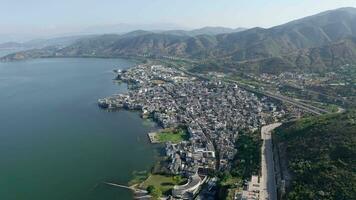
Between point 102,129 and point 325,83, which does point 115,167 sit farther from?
point 325,83

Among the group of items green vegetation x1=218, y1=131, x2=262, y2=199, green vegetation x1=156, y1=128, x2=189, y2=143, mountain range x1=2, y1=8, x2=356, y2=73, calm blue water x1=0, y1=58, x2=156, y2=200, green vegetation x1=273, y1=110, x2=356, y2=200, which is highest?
mountain range x1=2, y1=8, x2=356, y2=73

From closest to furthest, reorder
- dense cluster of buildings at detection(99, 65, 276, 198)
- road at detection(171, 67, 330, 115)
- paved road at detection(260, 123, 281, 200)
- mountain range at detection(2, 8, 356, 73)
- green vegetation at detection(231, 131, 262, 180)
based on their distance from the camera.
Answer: paved road at detection(260, 123, 281, 200)
green vegetation at detection(231, 131, 262, 180)
dense cluster of buildings at detection(99, 65, 276, 198)
road at detection(171, 67, 330, 115)
mountain range at detection(2, 8, 356, 73)

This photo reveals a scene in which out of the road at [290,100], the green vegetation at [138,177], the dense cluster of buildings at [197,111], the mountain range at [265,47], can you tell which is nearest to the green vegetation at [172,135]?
the dense cluster of buildings at [197,111]

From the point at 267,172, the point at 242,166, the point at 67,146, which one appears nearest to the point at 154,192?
the point at 242,166

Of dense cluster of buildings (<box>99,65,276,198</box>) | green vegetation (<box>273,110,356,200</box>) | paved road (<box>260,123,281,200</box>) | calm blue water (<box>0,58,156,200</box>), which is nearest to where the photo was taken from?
green vegetation (<box>273,110,356,200</box>)

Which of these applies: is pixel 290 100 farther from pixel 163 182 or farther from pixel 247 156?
pixel 163 182

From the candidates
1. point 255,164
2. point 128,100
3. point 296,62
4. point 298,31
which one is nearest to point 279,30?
point 298,31

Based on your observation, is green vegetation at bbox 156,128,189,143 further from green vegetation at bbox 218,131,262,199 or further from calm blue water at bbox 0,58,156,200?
green vegetation at bbox 218,131,262,199

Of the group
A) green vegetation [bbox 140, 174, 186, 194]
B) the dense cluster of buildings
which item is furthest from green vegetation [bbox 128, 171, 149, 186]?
the dense cluster of buildings
